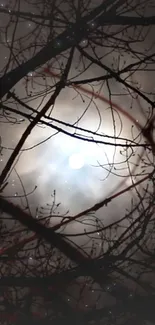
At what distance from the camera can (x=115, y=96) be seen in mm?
776

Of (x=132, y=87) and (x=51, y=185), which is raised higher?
(x=132, y=87)

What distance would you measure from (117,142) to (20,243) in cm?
24

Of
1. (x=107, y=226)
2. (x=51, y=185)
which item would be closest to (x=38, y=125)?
(x=51, y=185)

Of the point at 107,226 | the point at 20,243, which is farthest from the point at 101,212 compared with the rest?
the point at 20,243

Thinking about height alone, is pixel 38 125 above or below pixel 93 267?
above

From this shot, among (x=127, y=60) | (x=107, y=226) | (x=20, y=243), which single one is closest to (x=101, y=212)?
(x=107, y=226)

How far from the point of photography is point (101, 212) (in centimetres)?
74

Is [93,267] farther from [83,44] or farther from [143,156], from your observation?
[83,44]

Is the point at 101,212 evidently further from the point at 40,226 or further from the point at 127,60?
the point at 127,60

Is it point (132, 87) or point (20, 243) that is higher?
point (132, 87)

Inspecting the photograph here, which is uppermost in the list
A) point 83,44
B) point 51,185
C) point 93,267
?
point 83,44

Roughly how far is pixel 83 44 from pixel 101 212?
285 millimetres

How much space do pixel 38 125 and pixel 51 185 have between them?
107 millimetres

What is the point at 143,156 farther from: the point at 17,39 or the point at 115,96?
the point at 17,39
